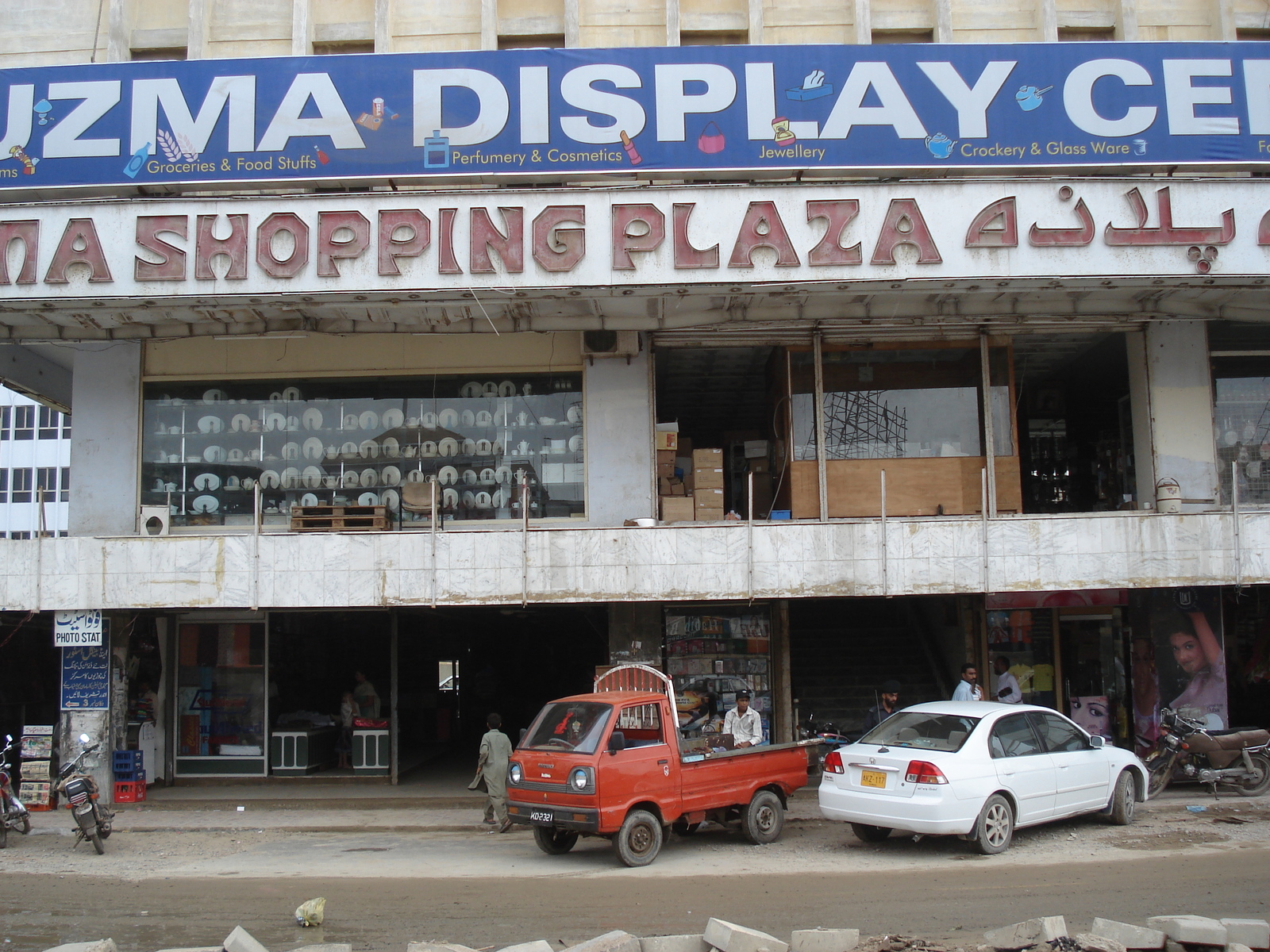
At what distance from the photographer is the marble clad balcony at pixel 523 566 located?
13062 mm

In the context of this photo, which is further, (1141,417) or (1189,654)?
(1141,417)

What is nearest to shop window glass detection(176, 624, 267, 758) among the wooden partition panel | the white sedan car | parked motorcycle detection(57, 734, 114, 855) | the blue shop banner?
parked motorcycle detection(57, 734, 114, 855)

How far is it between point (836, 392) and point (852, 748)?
6.63m

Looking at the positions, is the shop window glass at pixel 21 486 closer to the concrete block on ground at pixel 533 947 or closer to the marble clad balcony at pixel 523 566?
the marble clad balcony at pixel 523 566

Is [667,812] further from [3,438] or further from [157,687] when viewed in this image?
[3,438]

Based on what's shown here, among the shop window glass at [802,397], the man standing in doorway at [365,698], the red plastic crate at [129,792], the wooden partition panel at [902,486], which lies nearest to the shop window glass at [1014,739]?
the wooden partition panel at [902,486]

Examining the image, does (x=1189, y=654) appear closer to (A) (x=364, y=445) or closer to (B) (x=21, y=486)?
(A) (x=364, y=445)

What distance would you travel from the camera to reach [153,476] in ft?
50.1

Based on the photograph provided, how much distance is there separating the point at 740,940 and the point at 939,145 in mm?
11460

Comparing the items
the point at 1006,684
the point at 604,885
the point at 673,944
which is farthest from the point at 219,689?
the point at 1006,684

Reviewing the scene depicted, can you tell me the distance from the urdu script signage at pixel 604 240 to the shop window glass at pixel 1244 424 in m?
2.55

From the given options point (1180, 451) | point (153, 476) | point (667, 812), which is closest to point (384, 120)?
point (153, 476)

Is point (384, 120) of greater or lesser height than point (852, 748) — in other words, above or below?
above

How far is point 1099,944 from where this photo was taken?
6.69m
